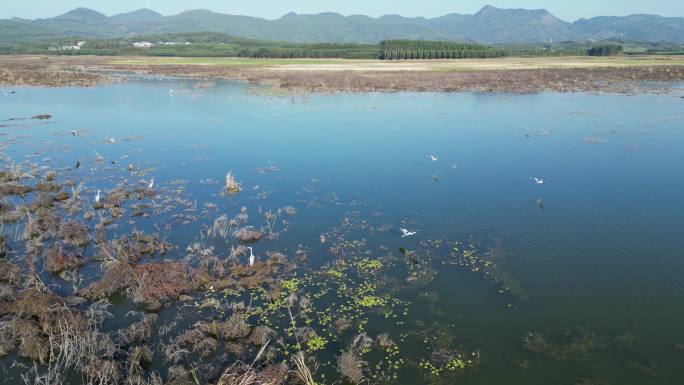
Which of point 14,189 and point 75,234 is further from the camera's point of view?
point 14,189

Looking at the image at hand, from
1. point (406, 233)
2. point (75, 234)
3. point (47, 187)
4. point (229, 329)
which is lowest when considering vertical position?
point (229, 329)

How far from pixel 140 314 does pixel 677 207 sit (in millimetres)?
20396

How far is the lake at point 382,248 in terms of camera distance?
1046cm

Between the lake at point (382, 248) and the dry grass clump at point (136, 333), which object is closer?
the lake at point (382, 248)

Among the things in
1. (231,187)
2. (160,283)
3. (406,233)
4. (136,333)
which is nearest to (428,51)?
(231,187)

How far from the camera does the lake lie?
10.5 metres

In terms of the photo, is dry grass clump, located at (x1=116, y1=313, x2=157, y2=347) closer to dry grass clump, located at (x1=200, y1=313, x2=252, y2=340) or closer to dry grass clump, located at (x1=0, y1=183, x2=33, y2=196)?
dry grass clump, located at (x1=200, y1=313, x2=252, y2=340)

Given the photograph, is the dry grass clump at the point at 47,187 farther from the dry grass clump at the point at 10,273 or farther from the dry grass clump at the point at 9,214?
the dry grass clump at the point at 10,273

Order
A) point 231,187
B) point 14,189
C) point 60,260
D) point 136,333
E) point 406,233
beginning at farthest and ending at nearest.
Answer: point 231,187 → point 14,189 → point 406,233 → point 60,260 → point 136,333

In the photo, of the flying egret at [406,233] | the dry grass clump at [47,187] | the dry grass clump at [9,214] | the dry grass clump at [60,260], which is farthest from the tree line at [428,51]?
the dry grass clump at [60,260]

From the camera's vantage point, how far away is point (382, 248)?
50.4ft

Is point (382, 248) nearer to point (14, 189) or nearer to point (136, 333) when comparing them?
point (136, 333)

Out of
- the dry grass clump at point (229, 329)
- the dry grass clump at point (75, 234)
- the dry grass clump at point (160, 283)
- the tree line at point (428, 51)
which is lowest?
the dry grass clump at point (229, 329)

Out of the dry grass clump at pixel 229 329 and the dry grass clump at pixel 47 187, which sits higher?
the dry grass clump at pixel 47 187
